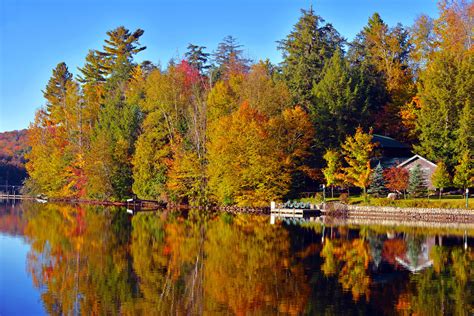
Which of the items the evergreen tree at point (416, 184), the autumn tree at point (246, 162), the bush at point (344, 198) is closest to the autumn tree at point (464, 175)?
the evergreen tree at point (416, 184)

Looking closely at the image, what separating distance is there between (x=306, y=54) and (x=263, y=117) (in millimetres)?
17221

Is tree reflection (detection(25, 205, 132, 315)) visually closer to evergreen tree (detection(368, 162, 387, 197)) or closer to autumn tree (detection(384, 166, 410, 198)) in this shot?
evergreen tree (detection(368, 162, 387, 197))

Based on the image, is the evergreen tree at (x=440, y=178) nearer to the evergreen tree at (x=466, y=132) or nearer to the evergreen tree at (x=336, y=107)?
the evergreen tree at (x=466, y=132)

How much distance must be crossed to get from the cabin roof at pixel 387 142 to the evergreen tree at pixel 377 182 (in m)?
7.71

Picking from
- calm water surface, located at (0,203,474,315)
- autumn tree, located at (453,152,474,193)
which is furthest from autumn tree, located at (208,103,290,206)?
calm water surface, located at (0,203,474,315)

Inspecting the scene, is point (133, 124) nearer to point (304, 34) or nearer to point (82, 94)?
point (82, 94)

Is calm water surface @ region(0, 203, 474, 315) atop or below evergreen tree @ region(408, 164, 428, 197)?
below

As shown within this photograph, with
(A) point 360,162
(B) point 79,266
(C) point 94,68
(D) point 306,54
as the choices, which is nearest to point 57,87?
(C) point 94,68

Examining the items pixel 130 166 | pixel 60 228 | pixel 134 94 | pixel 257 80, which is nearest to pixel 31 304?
pixel 60 228

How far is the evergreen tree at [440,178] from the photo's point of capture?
48.2 metres

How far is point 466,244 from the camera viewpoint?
3067cm

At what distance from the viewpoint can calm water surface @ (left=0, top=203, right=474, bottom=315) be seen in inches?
679

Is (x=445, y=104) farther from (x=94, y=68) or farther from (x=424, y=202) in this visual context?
(x=94, y=68)

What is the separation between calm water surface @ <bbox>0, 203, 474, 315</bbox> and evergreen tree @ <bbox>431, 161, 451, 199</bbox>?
39.1 ft
